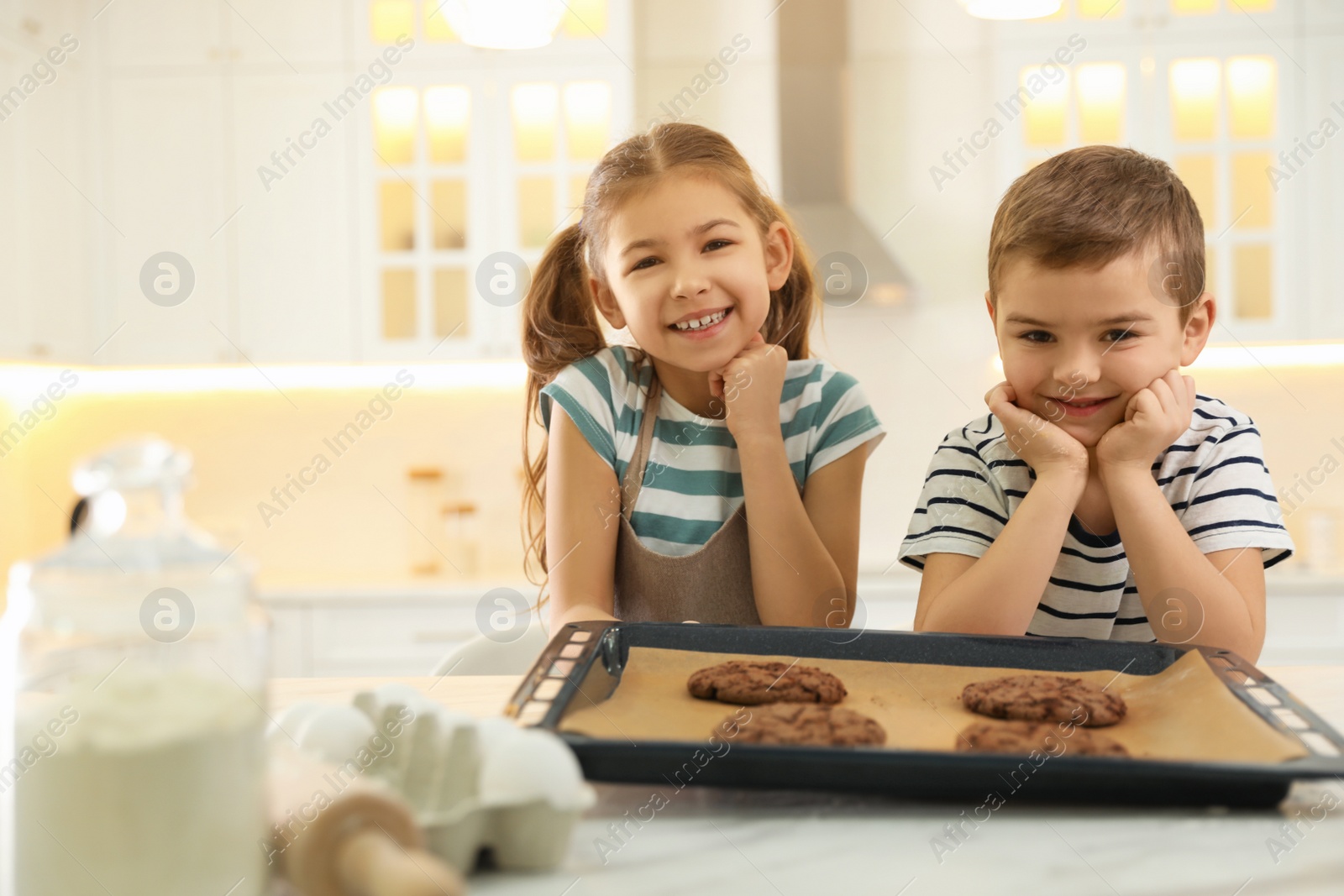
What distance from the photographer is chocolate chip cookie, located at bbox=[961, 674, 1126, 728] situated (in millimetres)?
636

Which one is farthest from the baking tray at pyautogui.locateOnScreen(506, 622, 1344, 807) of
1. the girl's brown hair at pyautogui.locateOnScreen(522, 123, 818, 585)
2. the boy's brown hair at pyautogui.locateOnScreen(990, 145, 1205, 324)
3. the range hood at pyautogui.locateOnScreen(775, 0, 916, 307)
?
the range hood at pyautogui.locateOnScreen(775, 0, 916, 307)

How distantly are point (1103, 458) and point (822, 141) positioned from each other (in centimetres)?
207

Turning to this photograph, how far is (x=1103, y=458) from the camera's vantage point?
1.00 m

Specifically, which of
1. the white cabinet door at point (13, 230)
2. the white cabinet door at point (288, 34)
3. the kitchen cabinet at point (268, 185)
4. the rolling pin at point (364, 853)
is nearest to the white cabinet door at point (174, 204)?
the kitchen cabinet at point (268, 185)

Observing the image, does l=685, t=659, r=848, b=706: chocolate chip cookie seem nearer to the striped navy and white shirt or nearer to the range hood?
the striped navy and white shirt

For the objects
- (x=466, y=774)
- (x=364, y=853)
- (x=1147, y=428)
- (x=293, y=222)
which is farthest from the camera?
(x=293, y=222)

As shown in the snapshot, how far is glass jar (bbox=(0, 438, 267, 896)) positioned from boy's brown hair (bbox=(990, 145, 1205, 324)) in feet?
2.76

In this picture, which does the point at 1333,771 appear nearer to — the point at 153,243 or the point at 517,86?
the point at 517,86

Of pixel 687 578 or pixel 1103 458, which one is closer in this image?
pixel 1103 458

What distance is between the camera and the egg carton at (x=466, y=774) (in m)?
0.45

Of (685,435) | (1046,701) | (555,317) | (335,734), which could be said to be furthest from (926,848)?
(555,317)

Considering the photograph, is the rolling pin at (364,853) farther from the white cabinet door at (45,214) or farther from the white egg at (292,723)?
the white cabinet door at (45,214)

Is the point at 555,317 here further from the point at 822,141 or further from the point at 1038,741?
the point at 822,141

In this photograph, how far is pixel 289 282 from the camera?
2883mm
